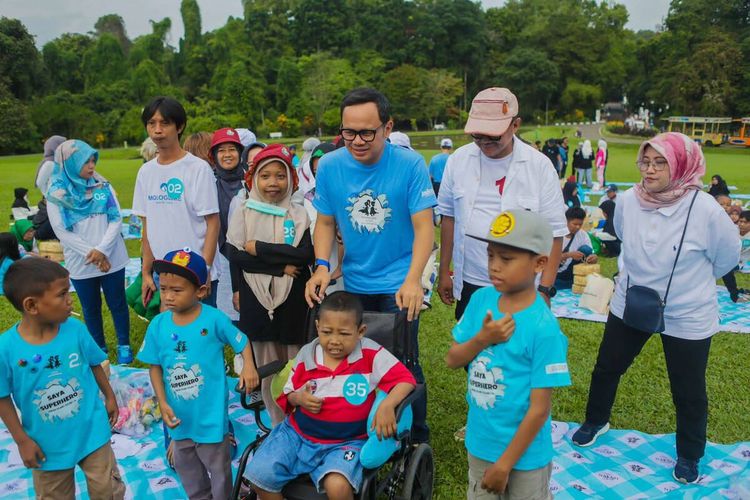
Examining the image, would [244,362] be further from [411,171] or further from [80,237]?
[80,237]

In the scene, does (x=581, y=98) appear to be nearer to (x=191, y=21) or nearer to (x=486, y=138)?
(x=191, y=21)

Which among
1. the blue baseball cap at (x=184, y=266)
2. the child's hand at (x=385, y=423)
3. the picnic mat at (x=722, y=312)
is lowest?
the picnic mat at (x=722, y=312)

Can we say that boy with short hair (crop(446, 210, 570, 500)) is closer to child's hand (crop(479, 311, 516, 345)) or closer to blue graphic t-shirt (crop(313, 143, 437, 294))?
child's hand (crop(479, 311, 516, 345))

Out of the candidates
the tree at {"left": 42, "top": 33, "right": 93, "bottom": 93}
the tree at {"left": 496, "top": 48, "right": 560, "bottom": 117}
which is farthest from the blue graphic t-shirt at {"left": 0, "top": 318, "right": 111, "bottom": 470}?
the tree at {"left": 496, "top": 48, "right": 560, "bottom": 117}

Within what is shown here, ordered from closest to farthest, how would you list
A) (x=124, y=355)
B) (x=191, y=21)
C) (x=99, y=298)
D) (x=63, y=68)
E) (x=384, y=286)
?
(x=384, y=286), (x=99, y=298), (x=124, y=355), (x=63, y=68), (x=191, y=21)

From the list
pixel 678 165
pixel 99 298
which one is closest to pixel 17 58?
pixel 99 298

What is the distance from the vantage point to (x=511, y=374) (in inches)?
85.5

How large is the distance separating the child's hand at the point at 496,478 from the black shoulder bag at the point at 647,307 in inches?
56.2

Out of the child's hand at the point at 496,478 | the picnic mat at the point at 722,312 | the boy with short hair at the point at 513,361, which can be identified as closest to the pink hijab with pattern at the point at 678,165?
the boy with short hair at the point at 513,361

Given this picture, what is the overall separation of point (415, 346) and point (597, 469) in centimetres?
156

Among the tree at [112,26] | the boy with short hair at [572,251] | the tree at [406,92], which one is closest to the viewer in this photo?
the boy with short hair at [572,251]

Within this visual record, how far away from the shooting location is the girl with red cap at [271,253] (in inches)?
126

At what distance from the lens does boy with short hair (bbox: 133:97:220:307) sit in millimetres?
3527

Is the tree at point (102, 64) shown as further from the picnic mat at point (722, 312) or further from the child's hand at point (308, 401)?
the child's hand at point (308, 401)
